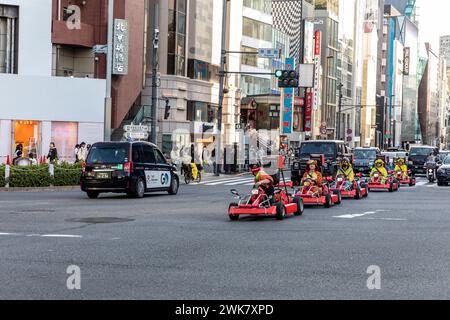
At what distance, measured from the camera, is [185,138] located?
60312 millimetres

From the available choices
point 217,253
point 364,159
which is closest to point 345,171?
point 217,253

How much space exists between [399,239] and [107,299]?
25.8 feet

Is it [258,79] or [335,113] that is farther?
[335,113]

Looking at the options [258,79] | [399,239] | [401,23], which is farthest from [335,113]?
[399,239]

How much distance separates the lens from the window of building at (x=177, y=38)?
192 feet

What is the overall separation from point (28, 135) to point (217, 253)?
36244 mm

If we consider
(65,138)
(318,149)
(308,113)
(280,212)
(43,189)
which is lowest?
(43,189)

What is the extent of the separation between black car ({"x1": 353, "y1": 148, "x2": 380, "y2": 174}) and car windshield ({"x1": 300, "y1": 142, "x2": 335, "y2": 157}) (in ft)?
40.3

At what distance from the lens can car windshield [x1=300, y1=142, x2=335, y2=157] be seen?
131 feet

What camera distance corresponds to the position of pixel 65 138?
161ft

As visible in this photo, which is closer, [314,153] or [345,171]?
[345,171]

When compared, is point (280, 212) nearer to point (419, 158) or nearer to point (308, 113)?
point (419, 158)
